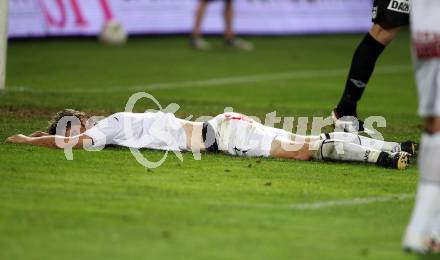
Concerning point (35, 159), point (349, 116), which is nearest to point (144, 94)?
point (349, 116)

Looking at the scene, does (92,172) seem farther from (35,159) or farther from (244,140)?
(244,140)

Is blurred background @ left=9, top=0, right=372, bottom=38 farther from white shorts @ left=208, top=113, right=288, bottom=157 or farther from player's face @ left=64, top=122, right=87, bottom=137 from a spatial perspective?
white shorts @ left=208, top=113, right=288, bottom=157

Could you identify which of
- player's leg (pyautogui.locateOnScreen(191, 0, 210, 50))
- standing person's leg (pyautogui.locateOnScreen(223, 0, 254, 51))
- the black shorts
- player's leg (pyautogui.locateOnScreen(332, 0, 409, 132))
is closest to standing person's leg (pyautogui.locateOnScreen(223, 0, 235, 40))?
standing person's leg (pyautogui.locateOnScreen(223, 0, 254, 51))

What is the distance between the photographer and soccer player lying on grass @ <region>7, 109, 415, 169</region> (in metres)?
9.35

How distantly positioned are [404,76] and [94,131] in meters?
10.5

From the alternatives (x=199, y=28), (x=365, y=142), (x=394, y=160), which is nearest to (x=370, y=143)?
(x=365, y=142)

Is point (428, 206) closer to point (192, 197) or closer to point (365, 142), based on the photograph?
point (192, 197)

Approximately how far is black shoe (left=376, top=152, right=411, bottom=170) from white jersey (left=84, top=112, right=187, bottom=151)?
168 cm

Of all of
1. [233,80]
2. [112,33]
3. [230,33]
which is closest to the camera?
[233,80]

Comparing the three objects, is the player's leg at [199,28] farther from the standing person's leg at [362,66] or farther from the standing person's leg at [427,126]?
the standing person's leg at [427,126]

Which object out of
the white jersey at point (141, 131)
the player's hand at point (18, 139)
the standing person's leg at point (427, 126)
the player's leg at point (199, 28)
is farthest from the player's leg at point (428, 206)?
the player's leg at point (199, 28)

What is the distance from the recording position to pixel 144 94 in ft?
48.8

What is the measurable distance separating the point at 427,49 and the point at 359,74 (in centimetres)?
422

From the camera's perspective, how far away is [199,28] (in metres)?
21.6
